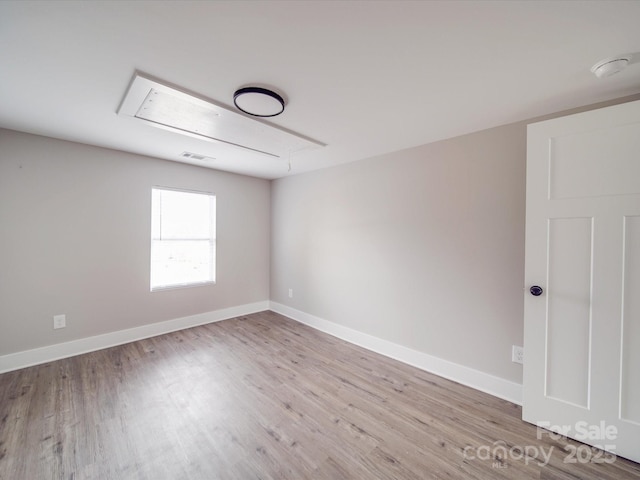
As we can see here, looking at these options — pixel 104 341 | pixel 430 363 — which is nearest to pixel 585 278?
pixel 430 363

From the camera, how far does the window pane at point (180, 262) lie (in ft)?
11.3

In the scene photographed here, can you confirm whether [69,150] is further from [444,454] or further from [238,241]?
[444,454]

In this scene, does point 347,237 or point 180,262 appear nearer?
point 347,237

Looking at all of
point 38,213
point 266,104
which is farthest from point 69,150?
point 266,104

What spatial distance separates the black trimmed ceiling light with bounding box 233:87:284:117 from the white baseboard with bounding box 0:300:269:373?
3.05 m

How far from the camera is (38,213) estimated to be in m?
2.59

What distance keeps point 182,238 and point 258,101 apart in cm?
265

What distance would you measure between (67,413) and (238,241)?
107 inches

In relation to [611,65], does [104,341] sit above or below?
below

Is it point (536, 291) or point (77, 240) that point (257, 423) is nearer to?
point (536, 291)

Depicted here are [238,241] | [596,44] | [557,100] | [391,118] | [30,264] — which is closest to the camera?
[596,44]

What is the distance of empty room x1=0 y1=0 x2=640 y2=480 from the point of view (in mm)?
1300

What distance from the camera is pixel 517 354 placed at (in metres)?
2.08

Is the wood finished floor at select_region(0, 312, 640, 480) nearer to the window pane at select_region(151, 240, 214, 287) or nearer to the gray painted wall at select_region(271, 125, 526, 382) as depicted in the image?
the gray painted wall at select_region(271, 125, 526, 382)
